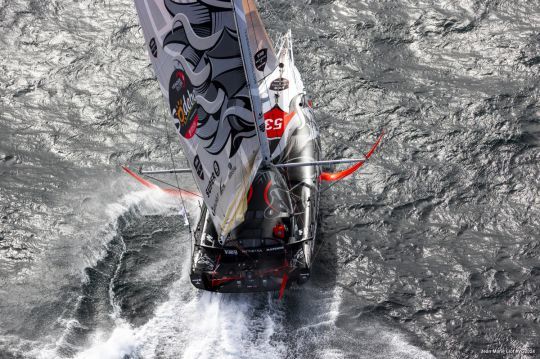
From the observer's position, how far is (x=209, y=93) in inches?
848

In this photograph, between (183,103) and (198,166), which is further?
(198,166)

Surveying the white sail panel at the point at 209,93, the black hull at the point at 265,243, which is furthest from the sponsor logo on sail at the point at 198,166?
the black hull at the point at 265,243

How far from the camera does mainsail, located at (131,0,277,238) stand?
20.6 meters

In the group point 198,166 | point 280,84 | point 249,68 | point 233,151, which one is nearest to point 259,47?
point 280,84

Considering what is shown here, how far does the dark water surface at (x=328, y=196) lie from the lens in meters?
23.5

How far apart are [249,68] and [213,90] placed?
4.18 feet

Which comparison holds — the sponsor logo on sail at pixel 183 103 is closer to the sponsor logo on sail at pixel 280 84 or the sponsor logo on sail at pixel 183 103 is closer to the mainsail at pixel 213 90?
the mainsail at pixel 213 90

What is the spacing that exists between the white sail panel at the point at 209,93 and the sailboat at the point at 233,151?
3 cm

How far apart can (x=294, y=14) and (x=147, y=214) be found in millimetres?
13842

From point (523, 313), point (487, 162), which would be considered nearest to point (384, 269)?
point (523, 313)

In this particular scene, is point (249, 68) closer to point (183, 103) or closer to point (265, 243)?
point (183, 103)

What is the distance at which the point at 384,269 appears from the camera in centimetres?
2558

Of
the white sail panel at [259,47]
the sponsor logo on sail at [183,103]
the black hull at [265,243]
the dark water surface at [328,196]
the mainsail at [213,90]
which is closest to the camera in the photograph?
the mainsail at [213,90]

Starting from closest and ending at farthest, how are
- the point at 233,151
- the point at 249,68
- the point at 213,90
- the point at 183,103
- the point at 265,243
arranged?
the point at 249,68 < the point at 213,90 < the point at 183,103 < the point at 233,151 < the point at 265,243
